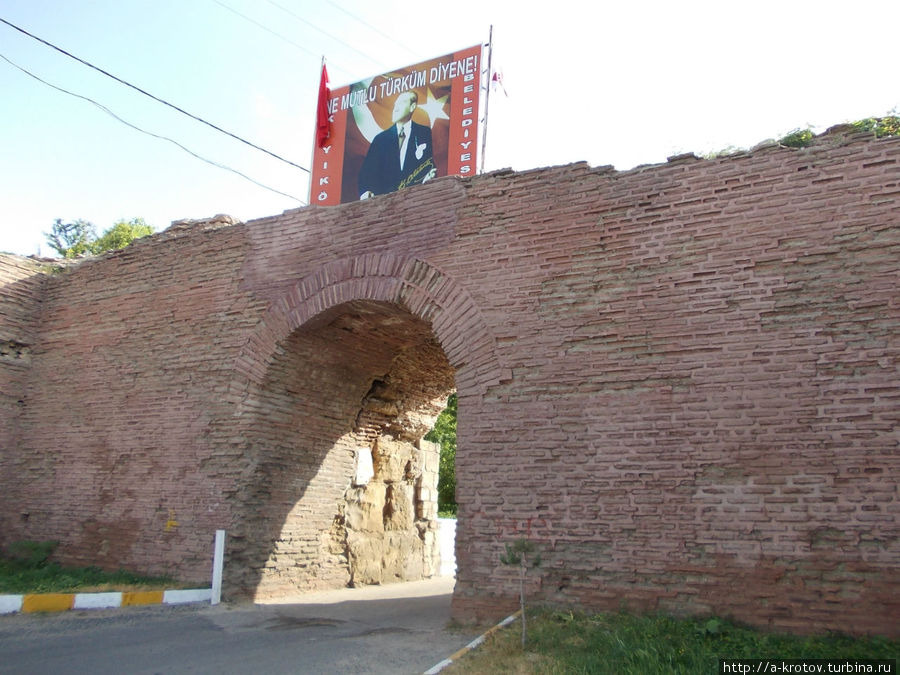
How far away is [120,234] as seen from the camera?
23641 millimetres

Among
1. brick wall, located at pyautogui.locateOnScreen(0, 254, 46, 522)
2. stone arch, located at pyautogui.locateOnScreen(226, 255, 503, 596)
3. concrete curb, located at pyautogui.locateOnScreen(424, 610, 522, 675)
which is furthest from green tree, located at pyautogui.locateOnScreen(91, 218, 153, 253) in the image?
concrete curb, located at pyautogui.locateOnScreen(424, 610, 522, 675)

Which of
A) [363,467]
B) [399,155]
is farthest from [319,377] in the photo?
[399,155]

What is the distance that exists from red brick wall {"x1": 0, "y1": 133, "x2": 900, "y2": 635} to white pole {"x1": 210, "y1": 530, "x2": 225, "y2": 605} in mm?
242

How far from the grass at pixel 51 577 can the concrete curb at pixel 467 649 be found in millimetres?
3653

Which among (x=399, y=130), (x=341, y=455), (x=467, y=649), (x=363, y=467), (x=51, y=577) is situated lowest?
(x=51, y=577)

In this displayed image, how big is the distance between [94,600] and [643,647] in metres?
5.12

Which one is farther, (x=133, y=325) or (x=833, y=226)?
(x=133, y=325)

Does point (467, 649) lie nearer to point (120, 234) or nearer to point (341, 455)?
point (341, 455)

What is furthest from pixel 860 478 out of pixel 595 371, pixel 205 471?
pixel 205 471

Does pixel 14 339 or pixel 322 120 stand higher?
pixel 322 120

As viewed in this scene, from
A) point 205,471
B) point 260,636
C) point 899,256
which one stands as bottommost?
point 260,636

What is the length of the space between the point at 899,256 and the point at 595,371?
237cm

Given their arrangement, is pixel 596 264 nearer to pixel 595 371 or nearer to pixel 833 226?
pixel 595 371

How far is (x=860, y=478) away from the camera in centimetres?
484
